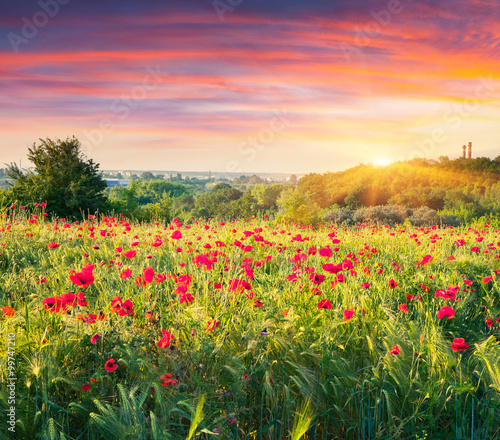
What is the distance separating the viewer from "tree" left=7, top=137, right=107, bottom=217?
19828 mm

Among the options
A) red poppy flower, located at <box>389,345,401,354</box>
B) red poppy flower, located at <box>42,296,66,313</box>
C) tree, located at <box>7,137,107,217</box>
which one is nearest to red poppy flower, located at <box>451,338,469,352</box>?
red poppy flower, located at <box>389,345,401,354</box>

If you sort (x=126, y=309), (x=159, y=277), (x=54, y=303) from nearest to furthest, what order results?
(x=54, y=303) < (x=126, y=309) < (x=159, y=277)

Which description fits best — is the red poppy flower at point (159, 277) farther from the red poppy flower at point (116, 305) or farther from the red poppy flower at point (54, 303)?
the red poppy flower at point (54, 303)

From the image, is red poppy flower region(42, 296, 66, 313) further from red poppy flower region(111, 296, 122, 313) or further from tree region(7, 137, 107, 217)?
tree region(7, 137, 107, 217)

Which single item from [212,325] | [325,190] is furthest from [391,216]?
[212,325]

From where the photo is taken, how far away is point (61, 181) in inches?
814

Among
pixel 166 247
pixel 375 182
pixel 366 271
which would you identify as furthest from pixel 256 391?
pixel 375 182

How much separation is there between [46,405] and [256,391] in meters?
1.16

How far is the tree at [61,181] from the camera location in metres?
19.8

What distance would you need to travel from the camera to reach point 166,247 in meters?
5.77

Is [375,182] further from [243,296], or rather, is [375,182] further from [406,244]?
[243,296]

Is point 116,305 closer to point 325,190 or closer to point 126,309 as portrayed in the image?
point 126,309

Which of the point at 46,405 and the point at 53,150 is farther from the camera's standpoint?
the point at 53,150

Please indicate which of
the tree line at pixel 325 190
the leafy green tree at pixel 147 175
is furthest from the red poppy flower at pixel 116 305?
the leafy green tree at pixel 147 175
